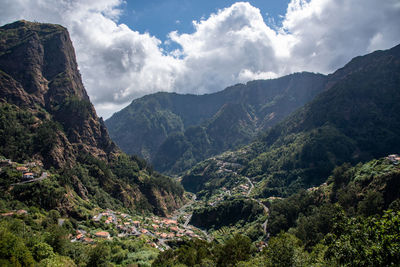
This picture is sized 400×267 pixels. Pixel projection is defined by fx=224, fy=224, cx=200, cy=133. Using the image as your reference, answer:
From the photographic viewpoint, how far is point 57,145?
147 metres

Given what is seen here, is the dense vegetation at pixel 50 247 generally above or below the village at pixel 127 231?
above

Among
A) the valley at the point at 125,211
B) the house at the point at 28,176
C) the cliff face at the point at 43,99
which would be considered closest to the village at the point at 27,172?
the house at the point at 28,176

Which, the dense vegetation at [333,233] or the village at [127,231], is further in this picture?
the village at [127,231]

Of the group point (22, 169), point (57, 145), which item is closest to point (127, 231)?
point (22, 169)

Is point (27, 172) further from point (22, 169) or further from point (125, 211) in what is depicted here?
point (125, 211)

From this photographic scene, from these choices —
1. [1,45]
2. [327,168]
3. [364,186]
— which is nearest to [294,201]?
[364,186]

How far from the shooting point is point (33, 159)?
13088 centimetres

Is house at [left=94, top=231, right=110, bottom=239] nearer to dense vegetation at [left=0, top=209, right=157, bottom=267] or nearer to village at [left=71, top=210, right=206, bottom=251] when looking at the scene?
village at [left=71, top=210, right=206, bottom=251]

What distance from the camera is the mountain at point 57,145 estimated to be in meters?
126

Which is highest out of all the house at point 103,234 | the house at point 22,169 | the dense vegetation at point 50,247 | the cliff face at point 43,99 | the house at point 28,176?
the cliff face at point 43,99

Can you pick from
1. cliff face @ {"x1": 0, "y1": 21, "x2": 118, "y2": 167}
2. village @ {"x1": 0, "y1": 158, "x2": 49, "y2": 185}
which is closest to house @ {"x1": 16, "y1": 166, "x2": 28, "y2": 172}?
village @ {"x1": 0, "y1": 158, "x2": 49, "y2": 185}

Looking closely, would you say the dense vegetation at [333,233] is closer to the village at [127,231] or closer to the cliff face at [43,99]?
the village at [127,231]

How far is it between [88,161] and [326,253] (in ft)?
538

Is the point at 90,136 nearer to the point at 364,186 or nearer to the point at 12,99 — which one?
the point at 12,99
